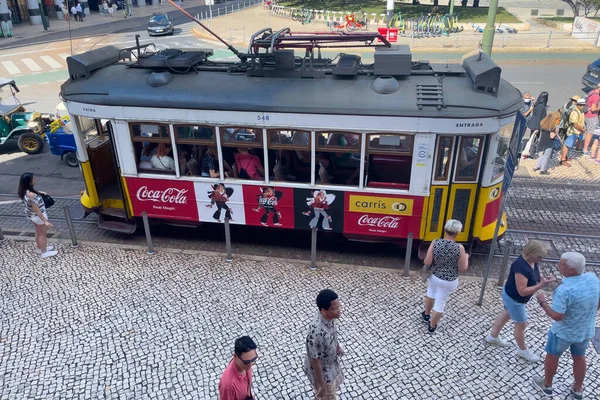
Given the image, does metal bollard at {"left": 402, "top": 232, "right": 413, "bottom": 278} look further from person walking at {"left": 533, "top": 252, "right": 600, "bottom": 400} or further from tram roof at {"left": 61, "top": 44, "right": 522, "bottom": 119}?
person walking at {"left": 533, "top": 252, "right": 600, "bottom": 400}

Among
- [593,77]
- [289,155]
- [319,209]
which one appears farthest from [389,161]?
[593,77]

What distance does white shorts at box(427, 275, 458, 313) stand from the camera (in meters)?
5.99

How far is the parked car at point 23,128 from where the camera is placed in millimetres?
13438

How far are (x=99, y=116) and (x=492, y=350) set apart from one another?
677cm

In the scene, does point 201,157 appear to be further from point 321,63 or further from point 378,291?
point 378,291

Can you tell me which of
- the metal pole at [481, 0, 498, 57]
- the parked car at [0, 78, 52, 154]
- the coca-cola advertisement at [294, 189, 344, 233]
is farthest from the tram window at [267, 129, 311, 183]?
the parked car at [0, 78, 52, 154]

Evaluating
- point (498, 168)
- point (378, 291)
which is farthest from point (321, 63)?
point (378, 291)

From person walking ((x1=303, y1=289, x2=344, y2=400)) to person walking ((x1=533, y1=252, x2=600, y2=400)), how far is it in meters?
2.23

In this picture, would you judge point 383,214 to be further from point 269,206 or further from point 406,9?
point 406,9

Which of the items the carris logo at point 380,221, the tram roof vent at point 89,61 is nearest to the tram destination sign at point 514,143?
the carris logo at point 380,221

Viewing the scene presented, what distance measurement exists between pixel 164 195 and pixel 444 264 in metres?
4.82

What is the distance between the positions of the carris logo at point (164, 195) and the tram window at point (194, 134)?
0.92 m

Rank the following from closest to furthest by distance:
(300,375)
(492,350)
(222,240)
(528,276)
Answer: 1. (528,276)
2. (300,375)
3. (492,350)
4. (222,240)

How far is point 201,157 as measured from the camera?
8.14 meters
